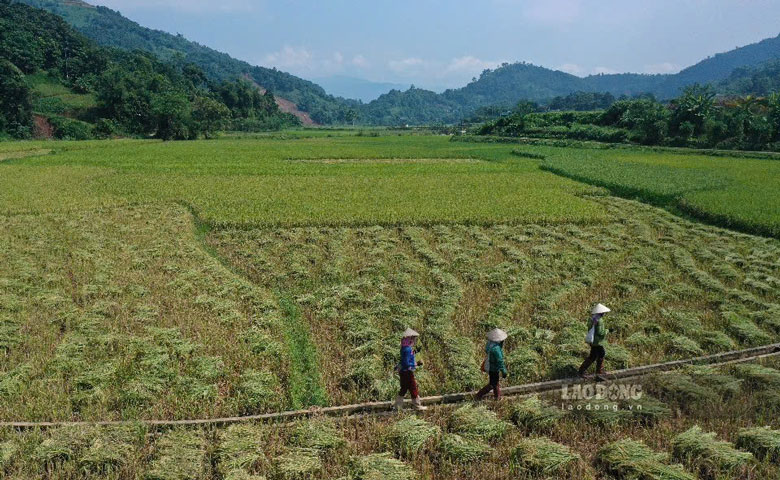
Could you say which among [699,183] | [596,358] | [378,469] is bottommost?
[378,469]

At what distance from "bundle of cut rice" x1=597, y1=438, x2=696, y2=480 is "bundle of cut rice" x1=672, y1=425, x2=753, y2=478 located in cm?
27

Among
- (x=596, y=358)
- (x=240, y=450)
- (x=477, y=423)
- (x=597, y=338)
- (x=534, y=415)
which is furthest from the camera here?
(x=596, y=358)

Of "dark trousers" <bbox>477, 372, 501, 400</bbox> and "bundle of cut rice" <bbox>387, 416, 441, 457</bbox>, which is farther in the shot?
"dark trousers" <bbox>477, 372, 501, 400</bbox>

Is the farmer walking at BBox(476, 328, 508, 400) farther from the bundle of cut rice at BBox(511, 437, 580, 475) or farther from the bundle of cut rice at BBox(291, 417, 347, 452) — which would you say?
the bundle of cut rice at BBox(291, 417, 347, 452)

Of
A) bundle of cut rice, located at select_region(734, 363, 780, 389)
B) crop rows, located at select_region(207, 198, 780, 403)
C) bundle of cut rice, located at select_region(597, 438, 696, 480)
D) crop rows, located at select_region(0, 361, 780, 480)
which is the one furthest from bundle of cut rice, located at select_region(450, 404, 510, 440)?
bundle of cut rice, located at select_region(734, 363, 780, 389)

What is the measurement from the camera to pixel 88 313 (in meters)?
9.30

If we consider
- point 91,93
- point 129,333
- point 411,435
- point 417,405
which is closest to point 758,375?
point 417,405

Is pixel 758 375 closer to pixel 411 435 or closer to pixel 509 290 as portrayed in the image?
pixel 509 290

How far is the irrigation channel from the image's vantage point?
598 cm

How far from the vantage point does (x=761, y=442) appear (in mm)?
5500

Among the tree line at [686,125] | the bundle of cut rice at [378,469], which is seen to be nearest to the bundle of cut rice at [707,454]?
the bundle of cut rice at [378,469]

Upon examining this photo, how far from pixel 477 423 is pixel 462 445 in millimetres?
482

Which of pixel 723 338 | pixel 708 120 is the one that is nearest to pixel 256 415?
pixel 723 338

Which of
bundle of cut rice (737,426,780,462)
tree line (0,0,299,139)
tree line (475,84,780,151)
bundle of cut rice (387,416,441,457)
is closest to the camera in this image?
bundle of cut rice (737,426,780,462)
